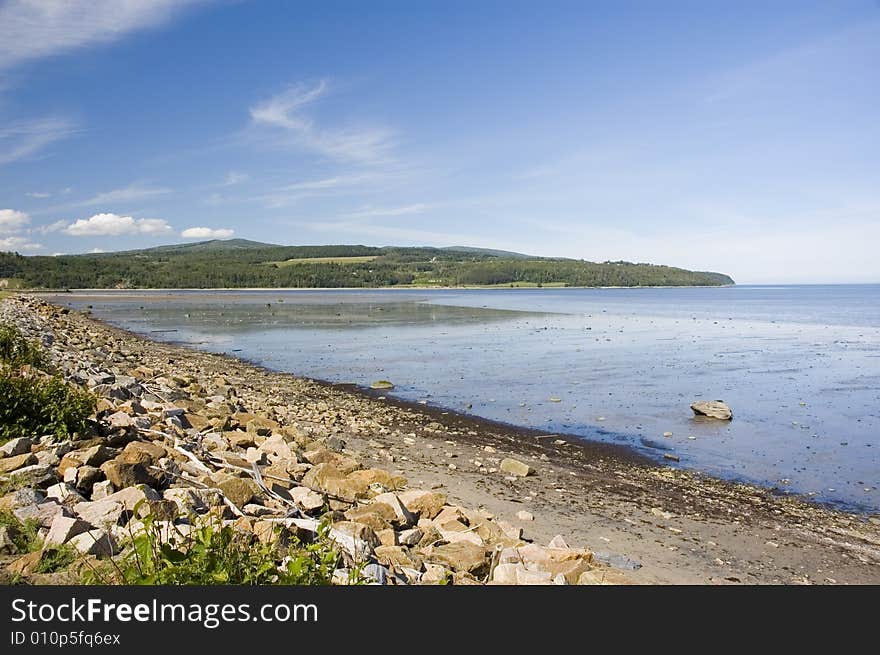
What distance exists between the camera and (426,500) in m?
8.33

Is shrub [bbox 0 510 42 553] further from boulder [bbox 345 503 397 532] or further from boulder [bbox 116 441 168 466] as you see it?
boulder [bbox 345 503 397 532]

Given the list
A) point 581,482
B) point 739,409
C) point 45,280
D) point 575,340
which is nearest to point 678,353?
point 575,340

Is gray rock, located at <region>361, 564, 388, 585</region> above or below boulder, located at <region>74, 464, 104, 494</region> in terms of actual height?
below

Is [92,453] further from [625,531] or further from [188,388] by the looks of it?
[188,388]

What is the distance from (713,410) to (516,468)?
28.7 ft

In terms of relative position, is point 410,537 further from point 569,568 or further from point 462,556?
point 569,568

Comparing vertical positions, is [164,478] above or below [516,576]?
above

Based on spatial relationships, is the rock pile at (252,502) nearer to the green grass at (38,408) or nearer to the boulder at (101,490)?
the boulder at (101,490)

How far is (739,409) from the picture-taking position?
19.1 m

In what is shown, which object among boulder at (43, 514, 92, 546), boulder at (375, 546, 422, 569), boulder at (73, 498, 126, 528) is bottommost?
boulder at (375, 546, 422, 569)

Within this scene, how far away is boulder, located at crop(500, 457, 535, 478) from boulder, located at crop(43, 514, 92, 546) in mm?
8113

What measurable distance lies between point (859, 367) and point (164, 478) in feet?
99.6

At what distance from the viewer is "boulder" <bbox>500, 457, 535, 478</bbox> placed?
1185 cm

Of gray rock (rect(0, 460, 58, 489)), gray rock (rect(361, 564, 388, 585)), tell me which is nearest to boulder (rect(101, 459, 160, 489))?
gray rock (rect(0, 460, 58, 489))
